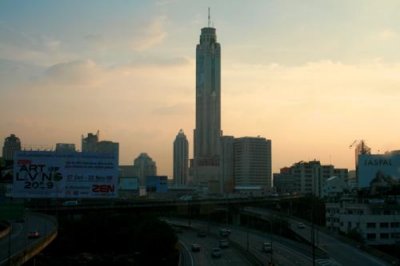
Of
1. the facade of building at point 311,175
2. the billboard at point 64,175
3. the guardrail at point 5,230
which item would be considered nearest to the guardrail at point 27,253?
the guardrail at point 5,230

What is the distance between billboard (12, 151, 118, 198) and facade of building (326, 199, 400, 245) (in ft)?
109

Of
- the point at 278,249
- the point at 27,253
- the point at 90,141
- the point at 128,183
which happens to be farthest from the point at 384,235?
the point at 90,141

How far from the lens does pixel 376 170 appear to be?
76938 millimetres

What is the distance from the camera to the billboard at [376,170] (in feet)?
252

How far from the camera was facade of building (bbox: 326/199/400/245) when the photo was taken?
68.3 meters

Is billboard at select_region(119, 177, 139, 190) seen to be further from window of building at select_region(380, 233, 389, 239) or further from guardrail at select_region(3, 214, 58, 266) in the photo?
guardrail at select_region(3, 214, 58, 266)

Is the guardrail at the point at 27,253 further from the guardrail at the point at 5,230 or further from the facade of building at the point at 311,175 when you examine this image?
the facade of building at the point at 311,175

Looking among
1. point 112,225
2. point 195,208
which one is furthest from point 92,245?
point 195,208

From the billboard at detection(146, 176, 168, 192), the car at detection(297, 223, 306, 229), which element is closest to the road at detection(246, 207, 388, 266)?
the car at detection(297, 223, 306, 229)

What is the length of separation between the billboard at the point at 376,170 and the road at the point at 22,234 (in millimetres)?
37830

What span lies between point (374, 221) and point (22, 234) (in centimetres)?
3783

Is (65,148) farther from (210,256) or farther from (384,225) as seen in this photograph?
(384,225)

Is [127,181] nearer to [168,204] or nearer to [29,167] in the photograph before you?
[168,204]

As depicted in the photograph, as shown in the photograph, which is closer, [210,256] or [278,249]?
[210,256]
